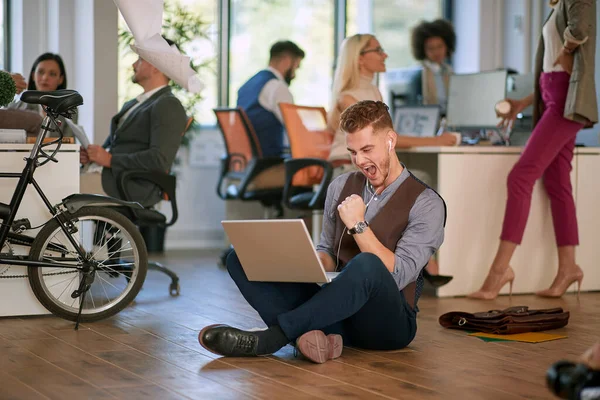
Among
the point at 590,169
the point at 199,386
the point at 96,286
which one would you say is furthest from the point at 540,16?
the point at 199,386

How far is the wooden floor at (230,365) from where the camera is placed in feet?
8.61

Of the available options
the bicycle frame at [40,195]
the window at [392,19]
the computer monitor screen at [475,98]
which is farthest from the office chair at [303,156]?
the window at [392,19]

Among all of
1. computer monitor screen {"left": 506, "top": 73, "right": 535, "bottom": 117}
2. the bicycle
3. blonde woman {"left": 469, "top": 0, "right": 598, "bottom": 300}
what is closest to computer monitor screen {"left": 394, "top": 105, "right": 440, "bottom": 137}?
computer monitor screen {"left": 506, "top": 73, "right": 535, "bottom": 117}

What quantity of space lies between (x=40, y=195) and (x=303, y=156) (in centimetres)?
212

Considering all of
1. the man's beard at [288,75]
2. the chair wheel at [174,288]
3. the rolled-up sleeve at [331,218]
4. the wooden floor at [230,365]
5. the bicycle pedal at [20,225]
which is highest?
the man's beard at [288,75]

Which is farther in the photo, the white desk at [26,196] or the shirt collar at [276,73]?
the shirt collar at [276,73]

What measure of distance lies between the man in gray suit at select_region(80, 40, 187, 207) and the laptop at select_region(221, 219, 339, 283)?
1.71 m

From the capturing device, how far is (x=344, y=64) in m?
5.32

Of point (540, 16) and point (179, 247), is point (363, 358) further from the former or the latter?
point (540, 16)

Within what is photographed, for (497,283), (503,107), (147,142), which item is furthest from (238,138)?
(497,283)

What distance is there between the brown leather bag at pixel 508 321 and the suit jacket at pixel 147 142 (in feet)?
5.43

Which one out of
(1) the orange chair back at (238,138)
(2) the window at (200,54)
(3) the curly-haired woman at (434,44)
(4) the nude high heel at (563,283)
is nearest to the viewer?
(4) the nude high heel at (563,283)

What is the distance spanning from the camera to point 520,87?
598cm

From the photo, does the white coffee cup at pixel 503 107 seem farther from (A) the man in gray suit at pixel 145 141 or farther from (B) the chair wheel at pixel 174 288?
(B) the chair wheel at pixel 174 288
